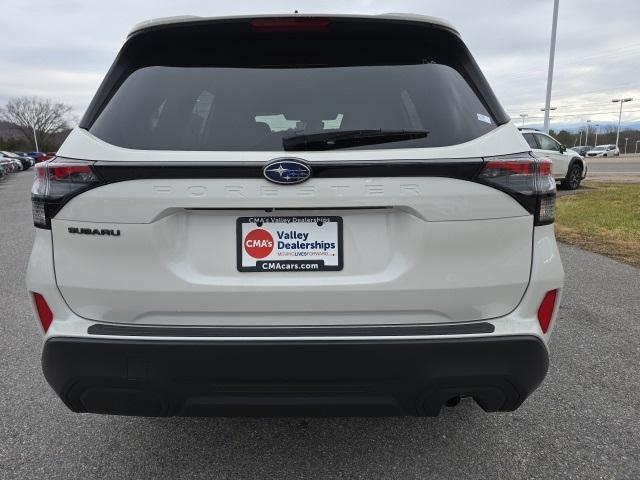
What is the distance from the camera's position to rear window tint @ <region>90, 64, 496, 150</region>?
6.05ft

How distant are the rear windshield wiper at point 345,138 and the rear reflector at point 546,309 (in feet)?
2.49

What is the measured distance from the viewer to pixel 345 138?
1.81m

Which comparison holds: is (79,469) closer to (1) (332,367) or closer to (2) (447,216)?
(1) (332,367)

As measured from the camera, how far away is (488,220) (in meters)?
1.78

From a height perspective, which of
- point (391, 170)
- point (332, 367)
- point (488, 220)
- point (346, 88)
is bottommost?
point (332, 367)

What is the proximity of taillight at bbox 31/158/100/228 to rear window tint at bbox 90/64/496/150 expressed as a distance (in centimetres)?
16

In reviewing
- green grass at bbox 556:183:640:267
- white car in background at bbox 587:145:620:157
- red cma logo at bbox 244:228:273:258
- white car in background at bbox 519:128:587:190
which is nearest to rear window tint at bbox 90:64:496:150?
red cma logo at bbox 244:228:273:258

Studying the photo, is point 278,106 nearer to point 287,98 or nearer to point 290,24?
point 287,98

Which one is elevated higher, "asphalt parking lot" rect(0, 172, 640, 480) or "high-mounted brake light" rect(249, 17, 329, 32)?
"high-mounted brake light" rect(249, 17, 329, 32)

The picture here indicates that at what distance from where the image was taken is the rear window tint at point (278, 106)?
1.84m

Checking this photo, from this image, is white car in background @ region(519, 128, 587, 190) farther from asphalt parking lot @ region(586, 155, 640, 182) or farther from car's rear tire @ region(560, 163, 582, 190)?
asphalt parking lot @ region(586, 155, 640, 182)

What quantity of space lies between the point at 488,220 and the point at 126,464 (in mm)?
1929

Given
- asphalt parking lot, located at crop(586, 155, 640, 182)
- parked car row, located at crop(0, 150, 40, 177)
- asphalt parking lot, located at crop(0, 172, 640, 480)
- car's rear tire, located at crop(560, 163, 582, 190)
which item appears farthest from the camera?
parked car row, located at crop(0, 150, 40, 177)

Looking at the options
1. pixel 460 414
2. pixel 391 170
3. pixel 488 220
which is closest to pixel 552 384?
pixel 460 414
